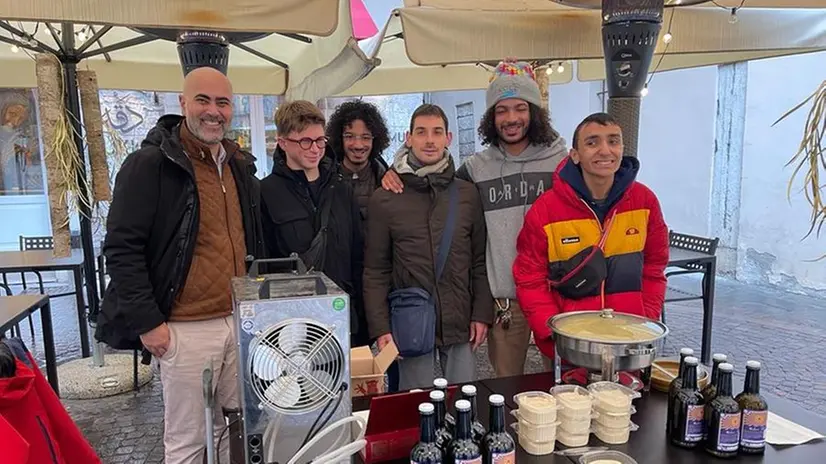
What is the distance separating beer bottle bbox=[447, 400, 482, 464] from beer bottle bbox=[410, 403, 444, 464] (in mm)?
32

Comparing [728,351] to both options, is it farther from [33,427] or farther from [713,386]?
[33,427]

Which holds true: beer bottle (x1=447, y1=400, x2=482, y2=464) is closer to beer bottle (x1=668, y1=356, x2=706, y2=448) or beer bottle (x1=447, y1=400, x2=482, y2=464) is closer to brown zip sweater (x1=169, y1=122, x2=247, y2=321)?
beer bottle (x1=668, y1=356, x2=706, y2=448)

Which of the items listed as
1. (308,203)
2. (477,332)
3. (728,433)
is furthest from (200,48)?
(728,433)

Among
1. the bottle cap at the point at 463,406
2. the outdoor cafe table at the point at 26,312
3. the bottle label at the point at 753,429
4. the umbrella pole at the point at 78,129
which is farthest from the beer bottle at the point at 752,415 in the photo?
the umbrella pole at the point at 78,129

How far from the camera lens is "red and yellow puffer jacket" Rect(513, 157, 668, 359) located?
7.03 ft

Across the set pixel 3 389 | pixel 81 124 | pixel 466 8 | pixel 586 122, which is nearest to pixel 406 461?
pixel 3 389

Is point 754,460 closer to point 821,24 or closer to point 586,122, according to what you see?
point 586,122

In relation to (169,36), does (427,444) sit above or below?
below

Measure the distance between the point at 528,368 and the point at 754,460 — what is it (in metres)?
2.77

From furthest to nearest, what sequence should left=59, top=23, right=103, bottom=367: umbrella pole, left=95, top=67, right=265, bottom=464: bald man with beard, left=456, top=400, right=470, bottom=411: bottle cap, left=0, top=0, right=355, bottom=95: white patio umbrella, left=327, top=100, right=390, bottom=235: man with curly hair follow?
left=59, top=23, right=103, bottom=367: umbrella pole
left=327, top=100, right=390, bottom=235: man with curly hair
left=95, top=67, right=265, bottom=464: bald man with beard
left=0, top=0, right=355, bottom=95: white patio umbrella
left=456, top=400, right=470, bottom=411: bottle cap

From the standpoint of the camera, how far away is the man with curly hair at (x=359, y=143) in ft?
9.42

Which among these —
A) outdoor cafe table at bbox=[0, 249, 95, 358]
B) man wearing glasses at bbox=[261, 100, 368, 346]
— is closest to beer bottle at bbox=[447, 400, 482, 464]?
man wearing glasses at bbox=[261, 100, 368, 346]

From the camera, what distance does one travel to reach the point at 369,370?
7.41 feet

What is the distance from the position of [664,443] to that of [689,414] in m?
0.11
